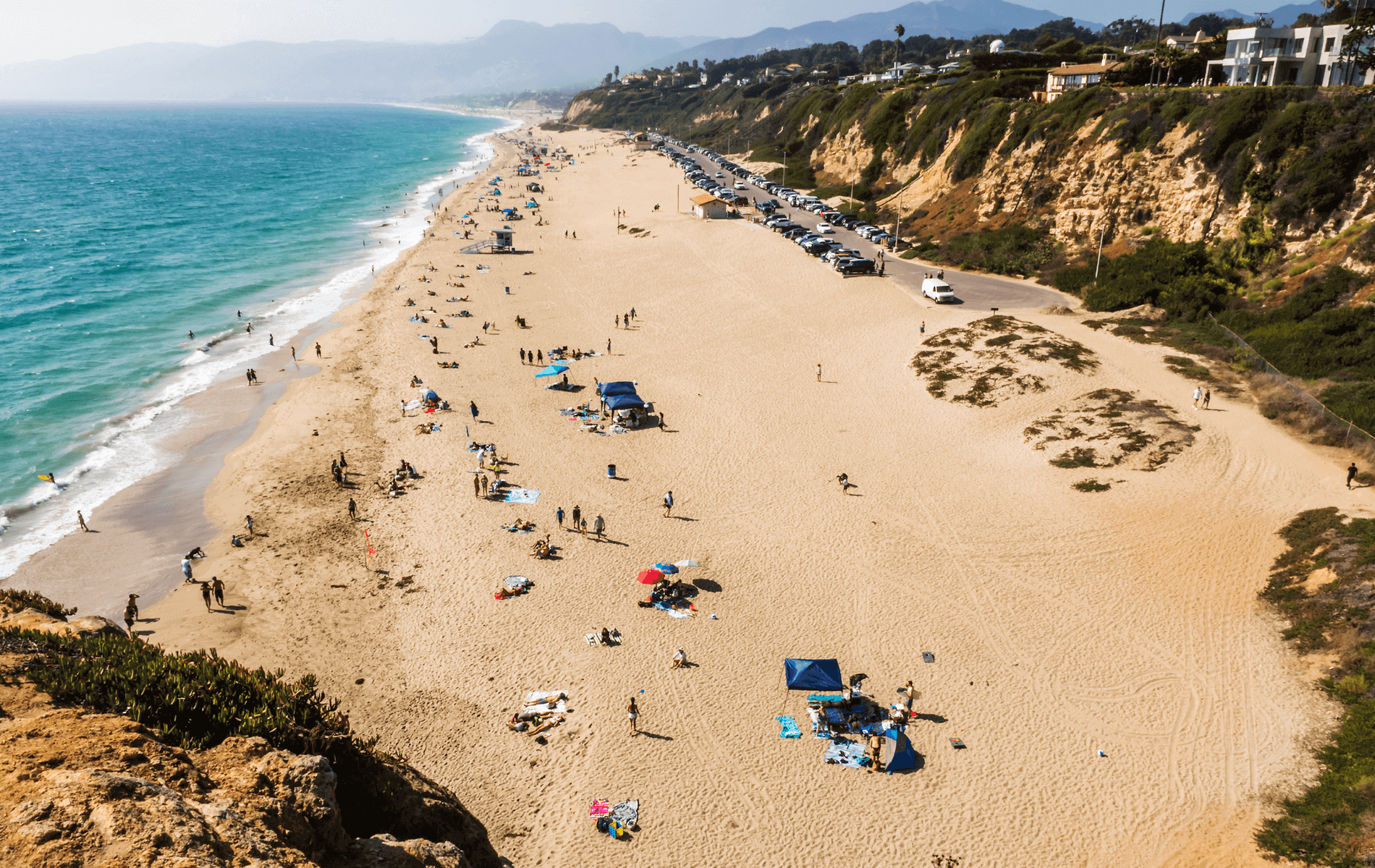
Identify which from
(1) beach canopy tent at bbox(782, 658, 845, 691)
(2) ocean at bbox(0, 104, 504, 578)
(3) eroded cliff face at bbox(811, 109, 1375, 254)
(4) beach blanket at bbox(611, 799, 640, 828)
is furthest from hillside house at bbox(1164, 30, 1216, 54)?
(2) ocean at bbox(0, 104, 504, 578)

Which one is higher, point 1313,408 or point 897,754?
point 1313,408

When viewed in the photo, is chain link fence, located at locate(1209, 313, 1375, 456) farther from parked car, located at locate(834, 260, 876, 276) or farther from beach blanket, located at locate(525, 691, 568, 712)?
beach blanket, located at locate(525, 691, 568, 712)

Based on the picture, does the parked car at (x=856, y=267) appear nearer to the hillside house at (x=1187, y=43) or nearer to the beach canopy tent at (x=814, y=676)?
the hillside house at (x=1187, y=43)

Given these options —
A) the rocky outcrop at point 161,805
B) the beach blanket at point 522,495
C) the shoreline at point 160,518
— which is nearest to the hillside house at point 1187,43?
the beach blanket at point 522,495

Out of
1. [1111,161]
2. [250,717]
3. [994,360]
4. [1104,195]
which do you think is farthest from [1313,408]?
[250,717]

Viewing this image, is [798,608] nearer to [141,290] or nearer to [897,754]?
[897,754]

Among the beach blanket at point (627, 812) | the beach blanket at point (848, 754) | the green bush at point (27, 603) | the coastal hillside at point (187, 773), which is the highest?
the coastal hillside at point (187, 773)
